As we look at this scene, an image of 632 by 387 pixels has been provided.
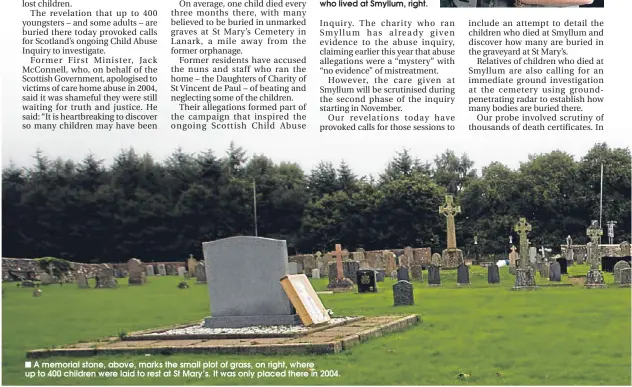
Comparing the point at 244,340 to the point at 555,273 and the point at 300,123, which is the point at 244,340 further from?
the point at 555,273

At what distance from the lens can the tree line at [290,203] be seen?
31.0 metres

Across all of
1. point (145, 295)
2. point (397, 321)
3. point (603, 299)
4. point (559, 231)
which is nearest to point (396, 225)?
point (559, 231)

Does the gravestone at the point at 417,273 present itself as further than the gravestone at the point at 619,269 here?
Yes

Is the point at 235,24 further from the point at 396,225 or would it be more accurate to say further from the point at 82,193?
the point at 396,225

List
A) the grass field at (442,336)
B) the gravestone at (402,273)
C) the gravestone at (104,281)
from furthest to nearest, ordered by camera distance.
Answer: the gravestone at (104,281) < the gravestone at (402,273) < the grass field at (442,336)

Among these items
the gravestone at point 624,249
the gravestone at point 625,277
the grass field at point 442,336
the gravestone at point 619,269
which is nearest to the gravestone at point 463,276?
the grass field at point 442,336

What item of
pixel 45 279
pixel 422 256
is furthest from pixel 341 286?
pixel 422 256

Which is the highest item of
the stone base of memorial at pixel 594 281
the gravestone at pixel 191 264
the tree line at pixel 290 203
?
the tree line at pixel 290 203

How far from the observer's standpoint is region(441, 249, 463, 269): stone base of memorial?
3127cm

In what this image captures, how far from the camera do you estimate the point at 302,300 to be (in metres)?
13.7

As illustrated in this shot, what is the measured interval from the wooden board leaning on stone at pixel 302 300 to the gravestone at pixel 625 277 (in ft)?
33.1

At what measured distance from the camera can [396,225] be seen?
39469 millimetres

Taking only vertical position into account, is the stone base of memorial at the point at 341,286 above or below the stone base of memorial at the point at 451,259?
below

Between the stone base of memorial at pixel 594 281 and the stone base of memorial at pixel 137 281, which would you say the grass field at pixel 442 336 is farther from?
the stone base of memorial at pixel 137 281
